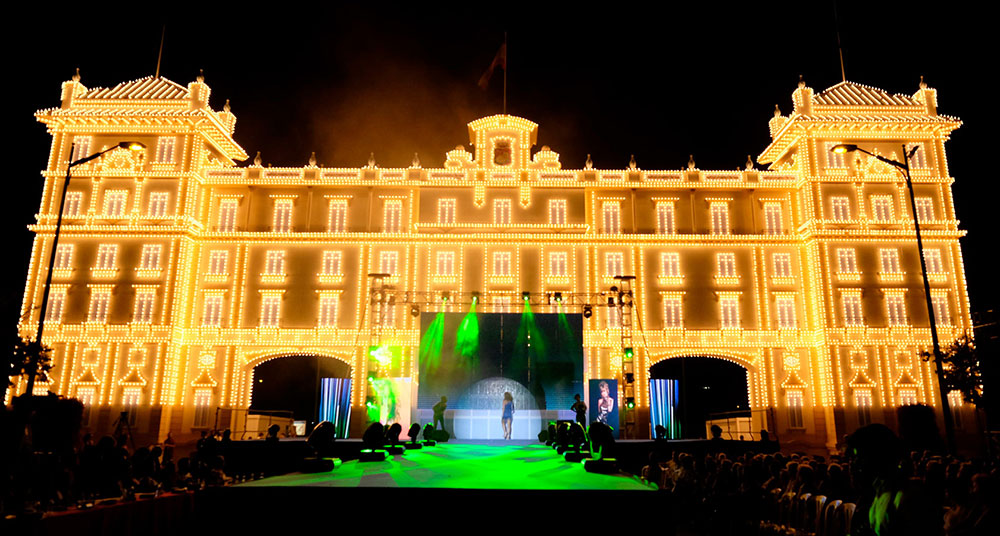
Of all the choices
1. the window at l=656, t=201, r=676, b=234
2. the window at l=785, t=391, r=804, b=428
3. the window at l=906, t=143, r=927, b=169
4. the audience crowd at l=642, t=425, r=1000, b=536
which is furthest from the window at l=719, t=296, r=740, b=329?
the audience crowd at l=642, t=425, r=1000, b=536

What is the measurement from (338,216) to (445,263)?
6626mm

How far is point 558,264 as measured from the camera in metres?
35.8

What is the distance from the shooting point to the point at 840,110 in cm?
3612

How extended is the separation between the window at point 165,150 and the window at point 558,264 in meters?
21.1

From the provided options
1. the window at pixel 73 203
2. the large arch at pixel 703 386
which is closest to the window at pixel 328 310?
the window at pixel 73 203

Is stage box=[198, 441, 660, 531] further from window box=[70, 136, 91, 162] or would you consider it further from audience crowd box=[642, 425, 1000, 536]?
window box=[70, 136, 91, 162]

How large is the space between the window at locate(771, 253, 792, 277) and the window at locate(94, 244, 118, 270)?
114 ft

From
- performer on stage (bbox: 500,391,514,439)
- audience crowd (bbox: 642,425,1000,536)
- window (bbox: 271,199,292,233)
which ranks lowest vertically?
audience crowd (bbox: 642,425,1000,536)

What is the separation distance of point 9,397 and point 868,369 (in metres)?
41.5

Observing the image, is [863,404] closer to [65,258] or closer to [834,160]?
[834,160]

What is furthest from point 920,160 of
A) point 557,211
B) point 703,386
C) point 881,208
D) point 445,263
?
point 445,263

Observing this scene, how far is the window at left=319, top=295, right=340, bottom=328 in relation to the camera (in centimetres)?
3503

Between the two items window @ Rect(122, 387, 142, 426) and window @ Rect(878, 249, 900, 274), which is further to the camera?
window @ Rect(878, 249, 900, 274)

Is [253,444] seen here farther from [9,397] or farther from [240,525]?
[9,397]
